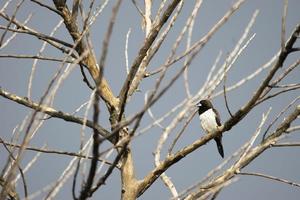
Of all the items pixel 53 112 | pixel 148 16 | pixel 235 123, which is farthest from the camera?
pixel 148 16

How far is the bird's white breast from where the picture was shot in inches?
294

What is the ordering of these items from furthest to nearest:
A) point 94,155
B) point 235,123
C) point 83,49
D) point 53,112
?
1. point 83,49
2. point 53,112
3. point 235,123
4. point 94,155

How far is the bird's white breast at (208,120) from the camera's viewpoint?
24.5 ft

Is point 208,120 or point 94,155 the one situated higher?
point 208,120

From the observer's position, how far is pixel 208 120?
297 inches

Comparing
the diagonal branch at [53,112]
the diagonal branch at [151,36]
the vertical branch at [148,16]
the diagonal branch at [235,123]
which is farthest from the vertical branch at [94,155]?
the vertical branch at [148,16]

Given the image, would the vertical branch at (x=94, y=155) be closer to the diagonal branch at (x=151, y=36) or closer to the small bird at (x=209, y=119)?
the diagonal branch at (x=151, y=36)

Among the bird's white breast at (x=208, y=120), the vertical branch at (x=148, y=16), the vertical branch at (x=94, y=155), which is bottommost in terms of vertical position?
the vertical branch at (x=94, y=155)

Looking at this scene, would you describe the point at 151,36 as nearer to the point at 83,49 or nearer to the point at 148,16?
the point at 83,49

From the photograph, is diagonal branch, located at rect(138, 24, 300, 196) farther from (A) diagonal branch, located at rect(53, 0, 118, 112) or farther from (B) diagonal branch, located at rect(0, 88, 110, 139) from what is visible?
(A) diagonal branch, located at rect(53, 0, 118, 112)

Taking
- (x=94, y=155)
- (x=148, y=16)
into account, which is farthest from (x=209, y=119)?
(x=94, y=155)

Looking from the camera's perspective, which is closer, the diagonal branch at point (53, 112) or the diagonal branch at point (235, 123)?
the diagonal branch at point (235, 123)

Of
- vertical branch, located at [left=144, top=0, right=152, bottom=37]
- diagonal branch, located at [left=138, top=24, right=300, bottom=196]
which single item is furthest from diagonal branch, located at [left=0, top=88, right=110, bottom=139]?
vertical branch, located at [left=144, top=0, right=152, bottom=37]

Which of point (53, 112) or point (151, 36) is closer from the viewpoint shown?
point (151, 36)
